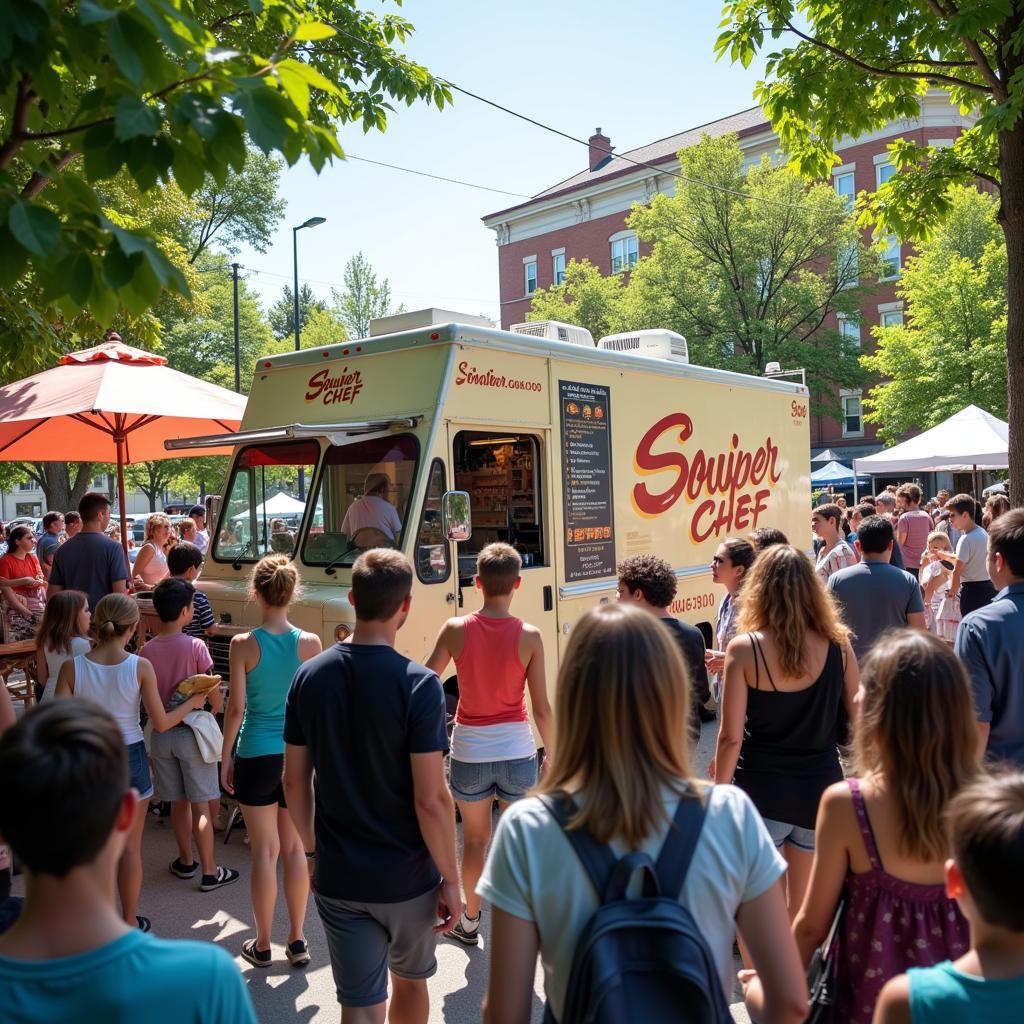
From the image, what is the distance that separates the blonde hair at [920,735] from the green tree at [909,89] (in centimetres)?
542

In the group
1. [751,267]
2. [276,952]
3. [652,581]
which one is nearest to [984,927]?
[652,581]

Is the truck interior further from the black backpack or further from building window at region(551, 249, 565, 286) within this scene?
building window at region(551, 249, 565, 286)

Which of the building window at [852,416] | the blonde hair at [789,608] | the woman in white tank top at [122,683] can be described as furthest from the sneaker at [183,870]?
the building window at [852,416]

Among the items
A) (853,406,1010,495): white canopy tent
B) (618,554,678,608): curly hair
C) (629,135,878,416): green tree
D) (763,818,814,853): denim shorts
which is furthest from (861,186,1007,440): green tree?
(763,818,814,853): denim shorts

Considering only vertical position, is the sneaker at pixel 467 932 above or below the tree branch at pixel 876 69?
below

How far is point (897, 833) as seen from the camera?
6.95ft

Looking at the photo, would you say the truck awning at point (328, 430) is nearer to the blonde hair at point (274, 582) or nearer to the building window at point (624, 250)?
the blonde hair at point (274, 582)

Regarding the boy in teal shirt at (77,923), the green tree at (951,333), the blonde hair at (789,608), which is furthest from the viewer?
the green tree at (951,333)

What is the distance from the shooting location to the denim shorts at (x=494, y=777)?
14.5 ft

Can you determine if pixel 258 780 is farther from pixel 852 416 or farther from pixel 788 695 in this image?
pixel 852 416

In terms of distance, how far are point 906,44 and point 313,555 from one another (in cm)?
647

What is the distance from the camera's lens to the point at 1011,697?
3449mm

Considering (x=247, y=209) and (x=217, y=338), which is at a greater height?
(x=247, y=209)

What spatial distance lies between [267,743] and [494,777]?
3.69ft
